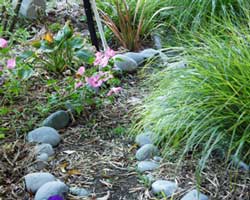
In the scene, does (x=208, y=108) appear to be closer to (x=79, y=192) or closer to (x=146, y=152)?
(x=146, y=152)

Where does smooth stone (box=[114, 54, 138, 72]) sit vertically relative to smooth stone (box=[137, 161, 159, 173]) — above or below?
above

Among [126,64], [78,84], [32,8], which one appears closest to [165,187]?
[78,84]

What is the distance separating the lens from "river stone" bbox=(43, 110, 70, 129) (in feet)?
7.93

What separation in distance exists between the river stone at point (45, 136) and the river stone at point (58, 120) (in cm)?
8

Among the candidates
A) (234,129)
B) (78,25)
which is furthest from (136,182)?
(78,25)

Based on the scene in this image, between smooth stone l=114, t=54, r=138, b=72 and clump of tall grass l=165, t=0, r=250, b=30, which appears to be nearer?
smooth stone l=114, t=54, r=138, b=72

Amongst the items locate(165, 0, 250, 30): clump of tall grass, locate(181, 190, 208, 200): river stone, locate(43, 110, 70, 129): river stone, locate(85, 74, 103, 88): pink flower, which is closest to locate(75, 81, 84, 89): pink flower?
locate(85, 74, 103, 88): pink flower

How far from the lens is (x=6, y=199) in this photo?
1.96 metres

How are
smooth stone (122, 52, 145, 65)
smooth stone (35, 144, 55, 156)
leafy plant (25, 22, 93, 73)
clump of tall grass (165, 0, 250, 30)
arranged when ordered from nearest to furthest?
1. smooth stone (35, 144, 55, 156)
2. leafy plant (25, 22, 93, 73)
3. smooth stone (122, 52, 145, 65)
4. clump of tall grass (165, 0, 250, 30)

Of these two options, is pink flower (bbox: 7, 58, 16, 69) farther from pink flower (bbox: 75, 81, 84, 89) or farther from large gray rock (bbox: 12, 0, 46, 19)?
large gray rock (bbox: 12, 0, 46, 19)

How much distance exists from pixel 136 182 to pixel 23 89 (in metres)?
1.06

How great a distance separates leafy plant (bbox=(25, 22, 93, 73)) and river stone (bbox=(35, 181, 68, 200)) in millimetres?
907

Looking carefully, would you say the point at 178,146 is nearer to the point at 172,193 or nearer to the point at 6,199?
the point at 172,193

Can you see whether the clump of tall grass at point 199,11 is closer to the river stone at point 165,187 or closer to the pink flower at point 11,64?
the pink flower at point 11,64
